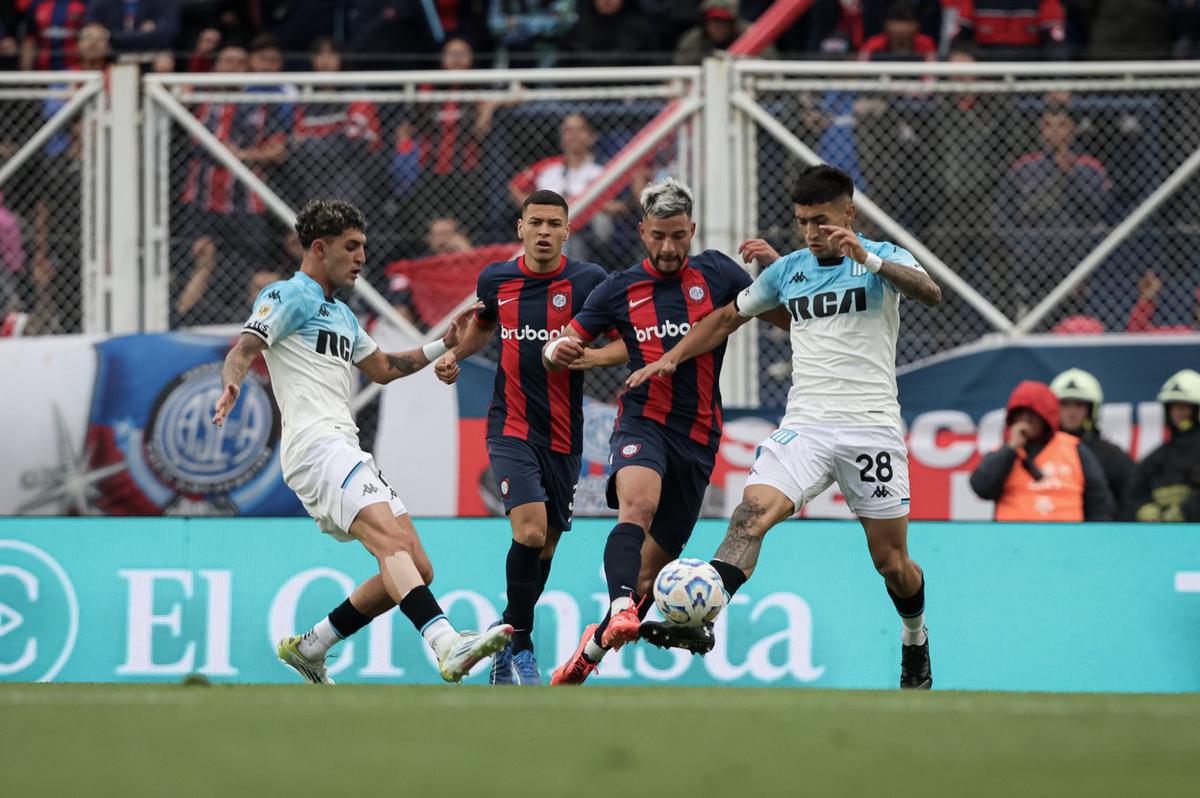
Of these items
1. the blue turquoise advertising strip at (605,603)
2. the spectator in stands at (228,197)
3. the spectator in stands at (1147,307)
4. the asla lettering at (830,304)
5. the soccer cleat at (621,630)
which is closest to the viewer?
the soccer cleat at (621,630)

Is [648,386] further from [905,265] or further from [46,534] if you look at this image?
[46,534]

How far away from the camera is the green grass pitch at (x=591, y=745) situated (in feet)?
14.8

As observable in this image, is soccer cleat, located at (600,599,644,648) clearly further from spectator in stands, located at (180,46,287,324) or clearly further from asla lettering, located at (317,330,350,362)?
spectator in stands, located at (180,46,287,324)

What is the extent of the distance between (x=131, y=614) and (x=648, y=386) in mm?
3514

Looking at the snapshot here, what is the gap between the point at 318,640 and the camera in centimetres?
843

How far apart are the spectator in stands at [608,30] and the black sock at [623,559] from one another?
6940mm

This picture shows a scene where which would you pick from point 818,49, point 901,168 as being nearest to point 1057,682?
point 901,168

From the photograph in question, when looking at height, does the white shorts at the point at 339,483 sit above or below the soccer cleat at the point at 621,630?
above

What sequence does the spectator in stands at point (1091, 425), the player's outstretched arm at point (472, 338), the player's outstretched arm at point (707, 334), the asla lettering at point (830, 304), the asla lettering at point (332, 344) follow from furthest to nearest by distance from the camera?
the spectator in stands at point (1091, 425) < the player's outstretched arm at point (472, 338) < the player's outstretched arm at point (707, 334) < the asla lettering at point (332, 344) < the asla lettering at point (830, 304)

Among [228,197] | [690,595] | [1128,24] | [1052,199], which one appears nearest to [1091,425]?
[1052,199]

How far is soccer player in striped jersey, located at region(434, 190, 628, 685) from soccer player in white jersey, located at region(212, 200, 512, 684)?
0.63 metres

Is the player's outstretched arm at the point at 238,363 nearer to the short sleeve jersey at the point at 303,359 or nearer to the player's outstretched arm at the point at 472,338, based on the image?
the short sleeve jersey at the point at 303,359

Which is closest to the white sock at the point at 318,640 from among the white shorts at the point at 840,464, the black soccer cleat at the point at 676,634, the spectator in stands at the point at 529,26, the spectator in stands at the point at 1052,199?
the black soccer cleat at the point at 676,634

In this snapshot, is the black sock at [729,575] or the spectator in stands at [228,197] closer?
the black sock at [729,575]
